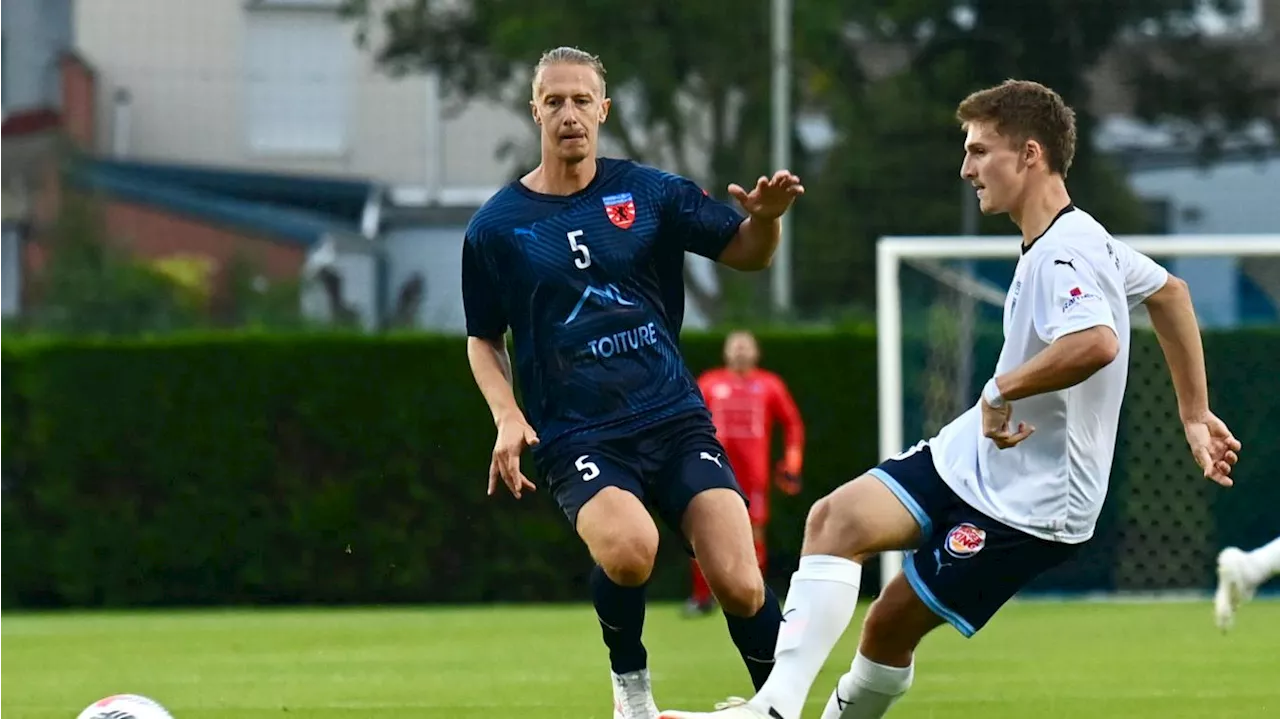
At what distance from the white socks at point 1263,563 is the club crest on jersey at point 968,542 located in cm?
85

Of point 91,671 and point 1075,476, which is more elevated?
point 1075,476

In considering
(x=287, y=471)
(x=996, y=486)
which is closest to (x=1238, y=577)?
(x=996, y=486)

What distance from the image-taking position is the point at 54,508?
1742 cm

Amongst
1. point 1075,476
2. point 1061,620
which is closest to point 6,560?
point 1061,620

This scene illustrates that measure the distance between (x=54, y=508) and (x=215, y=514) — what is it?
4.32ft

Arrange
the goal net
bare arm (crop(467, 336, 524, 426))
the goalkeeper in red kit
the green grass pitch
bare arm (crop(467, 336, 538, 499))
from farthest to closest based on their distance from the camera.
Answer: the goal net
the goalkeeper in red kit
the green grass pitch
bare arm (crop(467, 336, 524, 426))
bare arm (crop(467, 336, 538, 499))

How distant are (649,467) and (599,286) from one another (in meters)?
0.56

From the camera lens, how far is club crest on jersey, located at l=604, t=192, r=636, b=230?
648 centimetres

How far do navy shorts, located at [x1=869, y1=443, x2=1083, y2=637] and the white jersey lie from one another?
0.12 ft

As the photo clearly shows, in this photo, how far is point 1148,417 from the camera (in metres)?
16.2

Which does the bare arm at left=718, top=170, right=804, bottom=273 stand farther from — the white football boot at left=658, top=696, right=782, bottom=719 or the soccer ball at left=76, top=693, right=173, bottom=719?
the soccer ball at left=76, top=693, right=173, bottom=719

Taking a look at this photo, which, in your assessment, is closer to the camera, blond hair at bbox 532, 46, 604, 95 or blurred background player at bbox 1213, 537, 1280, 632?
blurred background player at bbox 1213, 537, 1280, 632

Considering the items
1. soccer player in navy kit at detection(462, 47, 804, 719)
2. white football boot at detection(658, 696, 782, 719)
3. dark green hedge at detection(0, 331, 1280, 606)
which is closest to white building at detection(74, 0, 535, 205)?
dark green hedge at detection(0, 331, 1280, 606)

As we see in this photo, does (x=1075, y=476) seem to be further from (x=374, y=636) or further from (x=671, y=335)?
(x=374, y=636)
